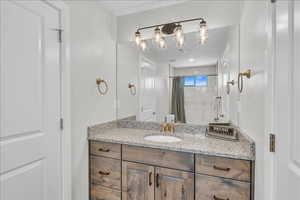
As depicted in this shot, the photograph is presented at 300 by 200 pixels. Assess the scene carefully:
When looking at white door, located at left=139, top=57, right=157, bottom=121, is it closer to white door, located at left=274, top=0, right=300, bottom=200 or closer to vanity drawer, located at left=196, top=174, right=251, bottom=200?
vanity drawer, located at left=196, top=174, right=251, bottom=200

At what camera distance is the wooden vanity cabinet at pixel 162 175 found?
1.16 meters

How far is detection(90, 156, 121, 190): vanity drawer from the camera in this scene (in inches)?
61.6

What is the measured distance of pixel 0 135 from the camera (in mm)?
973

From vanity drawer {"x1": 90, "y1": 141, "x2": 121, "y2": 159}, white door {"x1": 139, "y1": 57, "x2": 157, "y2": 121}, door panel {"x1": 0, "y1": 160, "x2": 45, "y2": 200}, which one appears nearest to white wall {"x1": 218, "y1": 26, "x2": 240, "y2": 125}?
white door {"x1": 139, "y1": 57, "x2": 157, "y2": 121}

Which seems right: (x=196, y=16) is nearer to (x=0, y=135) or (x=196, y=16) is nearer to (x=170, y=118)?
(x=170, y=118)

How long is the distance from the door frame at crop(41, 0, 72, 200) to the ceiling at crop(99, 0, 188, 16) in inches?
25.6

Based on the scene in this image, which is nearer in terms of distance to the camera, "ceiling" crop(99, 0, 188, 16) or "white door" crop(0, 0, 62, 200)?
→ "white door" crop(0, 0, 62, 200)

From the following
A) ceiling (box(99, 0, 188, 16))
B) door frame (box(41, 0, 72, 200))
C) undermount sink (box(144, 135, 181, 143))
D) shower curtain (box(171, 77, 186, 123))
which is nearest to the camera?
door frame (box(41, 0, 72, 200))

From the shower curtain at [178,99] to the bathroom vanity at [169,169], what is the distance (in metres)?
0.35

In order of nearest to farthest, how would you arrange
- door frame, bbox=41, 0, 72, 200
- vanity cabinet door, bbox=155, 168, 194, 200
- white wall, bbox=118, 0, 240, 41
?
vanity cabinet door, bbox=155, 168, 194, 200, door frame, bbox=41, 0, 72, 200, white wall, bbox=118, 0, 240, 41

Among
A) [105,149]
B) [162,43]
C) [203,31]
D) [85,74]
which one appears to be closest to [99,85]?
[85,74]

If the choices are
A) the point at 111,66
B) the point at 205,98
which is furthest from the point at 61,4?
the point at 205,98

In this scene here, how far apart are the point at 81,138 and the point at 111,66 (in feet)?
3.25

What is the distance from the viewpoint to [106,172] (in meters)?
1.62
